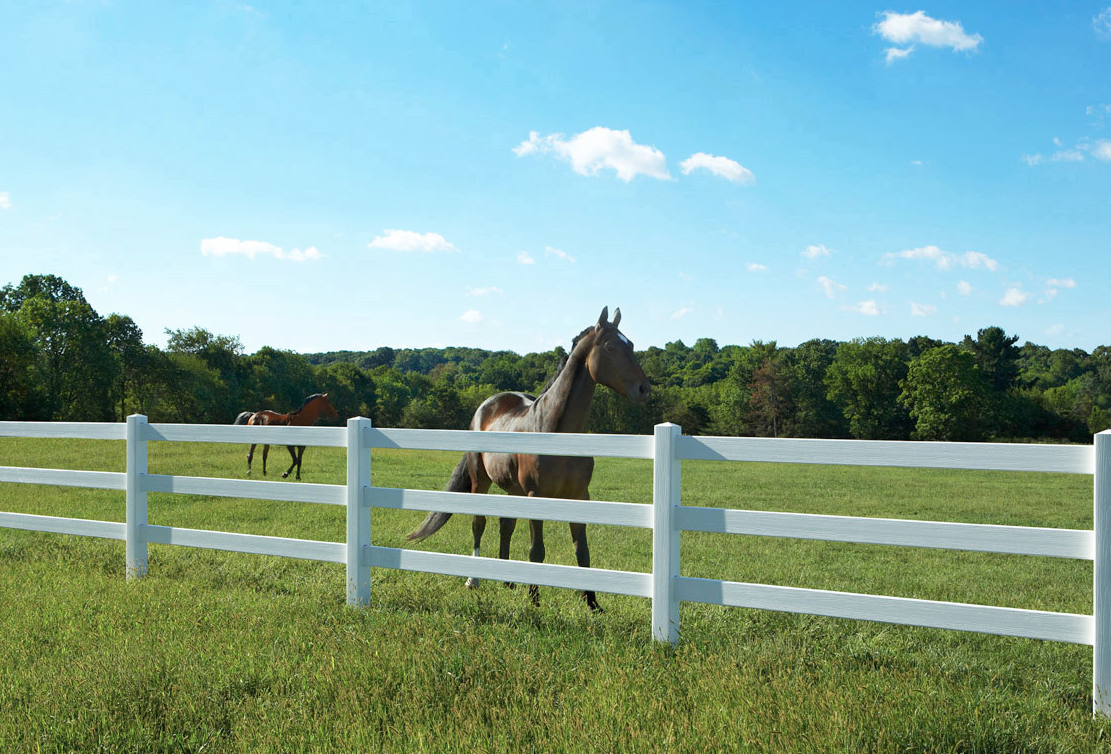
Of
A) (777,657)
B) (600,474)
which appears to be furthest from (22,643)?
(600,474)

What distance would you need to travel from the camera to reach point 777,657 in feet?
14.4

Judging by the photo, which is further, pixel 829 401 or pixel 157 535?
pixel 829 401

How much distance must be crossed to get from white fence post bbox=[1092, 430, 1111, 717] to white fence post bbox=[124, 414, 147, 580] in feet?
23.1

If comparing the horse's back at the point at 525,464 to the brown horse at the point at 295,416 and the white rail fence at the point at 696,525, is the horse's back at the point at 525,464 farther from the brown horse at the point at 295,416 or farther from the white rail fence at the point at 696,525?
the brown horse at the point at 295,416

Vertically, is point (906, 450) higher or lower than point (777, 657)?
higher

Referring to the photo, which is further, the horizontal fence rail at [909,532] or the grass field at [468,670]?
the horizontal fence rail at [909,532]

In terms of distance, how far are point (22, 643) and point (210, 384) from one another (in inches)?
2770

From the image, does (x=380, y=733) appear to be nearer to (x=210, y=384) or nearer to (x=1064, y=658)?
(x=1064, y=658)

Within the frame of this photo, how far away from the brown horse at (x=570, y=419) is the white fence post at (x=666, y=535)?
4.27 feet

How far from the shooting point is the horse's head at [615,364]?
21.4 ft

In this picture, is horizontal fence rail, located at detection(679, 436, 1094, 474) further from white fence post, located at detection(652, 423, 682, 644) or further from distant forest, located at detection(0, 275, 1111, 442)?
distant forest, located at detection(0, 275, 1111, 442)

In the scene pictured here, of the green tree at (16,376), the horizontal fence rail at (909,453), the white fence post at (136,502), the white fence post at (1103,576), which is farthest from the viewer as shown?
the green tree at (16,376)

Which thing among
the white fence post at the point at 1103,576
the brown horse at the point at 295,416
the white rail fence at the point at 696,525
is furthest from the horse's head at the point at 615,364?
the brown horse at the point at 295,416

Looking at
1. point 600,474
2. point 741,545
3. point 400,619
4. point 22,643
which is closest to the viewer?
point 22,643
